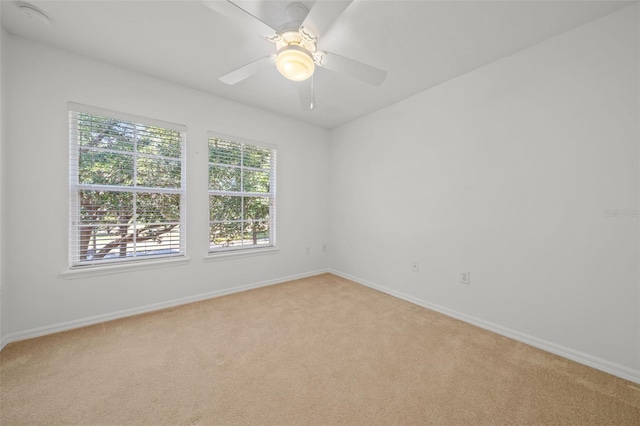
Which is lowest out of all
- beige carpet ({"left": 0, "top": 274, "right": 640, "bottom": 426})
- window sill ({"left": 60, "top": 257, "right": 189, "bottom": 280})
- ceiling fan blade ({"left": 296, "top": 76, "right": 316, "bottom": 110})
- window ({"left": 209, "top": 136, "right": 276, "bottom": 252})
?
beige carpet ({"left": 0, "top": 274, "right": 640, "bottom": 426})

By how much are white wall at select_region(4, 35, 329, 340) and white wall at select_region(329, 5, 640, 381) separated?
2.19 m

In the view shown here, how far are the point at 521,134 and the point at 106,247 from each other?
13.1 feet

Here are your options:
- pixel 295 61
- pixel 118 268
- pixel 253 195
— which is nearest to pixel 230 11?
pixel 295 61

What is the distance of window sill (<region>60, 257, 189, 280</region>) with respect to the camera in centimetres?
223

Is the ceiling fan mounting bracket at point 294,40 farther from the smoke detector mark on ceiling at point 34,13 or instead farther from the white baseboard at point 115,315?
the white baseboard at point 115,315

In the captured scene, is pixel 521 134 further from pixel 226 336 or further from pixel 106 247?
pixel 106 247

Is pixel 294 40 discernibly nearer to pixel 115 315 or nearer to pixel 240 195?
pixel 240 195

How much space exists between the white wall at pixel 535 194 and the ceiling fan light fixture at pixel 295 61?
173cm

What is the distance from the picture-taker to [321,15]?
1443 millimetres

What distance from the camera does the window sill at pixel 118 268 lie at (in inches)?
87.7

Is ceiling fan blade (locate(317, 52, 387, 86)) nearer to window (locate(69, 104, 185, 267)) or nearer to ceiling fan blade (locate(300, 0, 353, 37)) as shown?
ceiling fan blade (locate(300, 0, 353, 37))

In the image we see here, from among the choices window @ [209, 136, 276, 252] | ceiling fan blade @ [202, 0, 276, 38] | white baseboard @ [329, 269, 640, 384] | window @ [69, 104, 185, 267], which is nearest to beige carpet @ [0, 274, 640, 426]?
white baseboard @ [329, 269, 640, 384]

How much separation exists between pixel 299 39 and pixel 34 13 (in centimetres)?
188

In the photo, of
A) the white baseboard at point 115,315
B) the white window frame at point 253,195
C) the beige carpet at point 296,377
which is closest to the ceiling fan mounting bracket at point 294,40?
the white window frame at point 253,195
